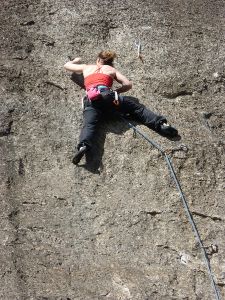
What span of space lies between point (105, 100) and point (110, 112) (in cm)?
33

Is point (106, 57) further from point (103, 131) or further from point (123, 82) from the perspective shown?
point (103, 131)

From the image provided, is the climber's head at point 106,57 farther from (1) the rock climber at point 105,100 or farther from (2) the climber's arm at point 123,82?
(2) the climber's arm at point 123,82

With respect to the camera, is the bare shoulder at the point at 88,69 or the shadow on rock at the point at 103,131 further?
the bare shoulder at the point at 88,69

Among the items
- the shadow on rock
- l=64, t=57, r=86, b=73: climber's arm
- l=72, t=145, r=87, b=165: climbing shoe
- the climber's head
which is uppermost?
the climber's head

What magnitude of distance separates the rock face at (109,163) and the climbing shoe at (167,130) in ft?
0.26

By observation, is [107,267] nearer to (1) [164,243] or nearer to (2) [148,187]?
(1) [164,243]

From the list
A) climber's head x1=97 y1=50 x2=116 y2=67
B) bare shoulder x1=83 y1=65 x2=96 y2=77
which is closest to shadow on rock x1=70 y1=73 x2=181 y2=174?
bare shoulder x1=83 y1=65 x2=96 y2=77

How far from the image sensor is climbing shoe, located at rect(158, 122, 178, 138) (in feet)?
23.7

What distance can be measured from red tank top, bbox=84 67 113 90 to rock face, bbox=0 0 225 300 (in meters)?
0.29

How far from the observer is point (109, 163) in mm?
6945

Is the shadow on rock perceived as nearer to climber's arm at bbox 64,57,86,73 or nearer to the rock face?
the rock face

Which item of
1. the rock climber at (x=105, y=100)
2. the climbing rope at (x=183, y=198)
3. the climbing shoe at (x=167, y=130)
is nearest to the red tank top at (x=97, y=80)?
the rock climber at (x=105, y=100)

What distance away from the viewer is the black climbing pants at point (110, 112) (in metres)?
7.01

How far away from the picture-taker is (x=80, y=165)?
6.83 m
